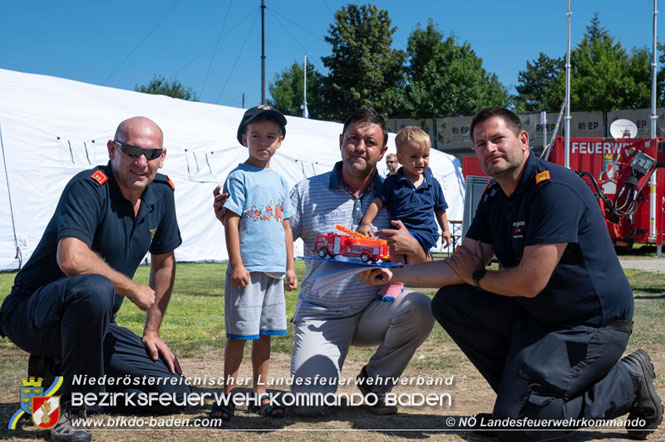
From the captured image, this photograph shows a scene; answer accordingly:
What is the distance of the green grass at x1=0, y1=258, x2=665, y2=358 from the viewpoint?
17.6 feet

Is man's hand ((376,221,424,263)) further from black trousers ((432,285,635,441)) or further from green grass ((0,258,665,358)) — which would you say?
green grass ((0,258,665,358))

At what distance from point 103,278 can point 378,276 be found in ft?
4.44

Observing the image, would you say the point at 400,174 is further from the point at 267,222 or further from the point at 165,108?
the point at 165,108

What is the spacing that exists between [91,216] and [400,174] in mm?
1964

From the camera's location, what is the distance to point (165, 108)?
15328mm

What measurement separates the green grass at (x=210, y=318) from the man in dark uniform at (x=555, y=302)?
1.65 metres

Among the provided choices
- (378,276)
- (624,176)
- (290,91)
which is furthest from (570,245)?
(290,91)

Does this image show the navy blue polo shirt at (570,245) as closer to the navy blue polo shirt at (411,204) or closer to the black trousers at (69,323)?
the navy blue polo shirt at (411,204)

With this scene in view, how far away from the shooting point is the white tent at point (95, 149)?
1191 centimetres

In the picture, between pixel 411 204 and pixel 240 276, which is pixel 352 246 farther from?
pixel 411 204

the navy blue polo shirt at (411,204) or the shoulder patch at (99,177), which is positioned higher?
the shoulder patch at (99,177)

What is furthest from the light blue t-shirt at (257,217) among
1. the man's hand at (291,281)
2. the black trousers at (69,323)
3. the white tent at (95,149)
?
the white tent at (95,149)

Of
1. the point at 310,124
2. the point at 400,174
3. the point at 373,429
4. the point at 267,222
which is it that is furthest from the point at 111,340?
the point at 310,124

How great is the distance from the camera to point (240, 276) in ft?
12.1
